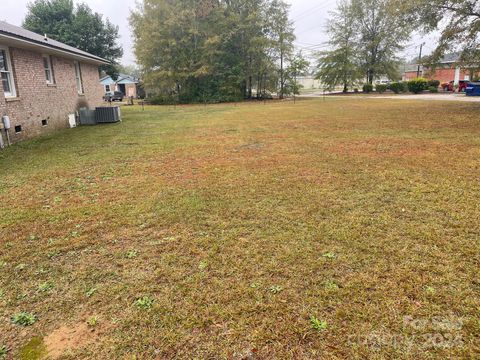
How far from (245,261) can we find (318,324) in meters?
0.97

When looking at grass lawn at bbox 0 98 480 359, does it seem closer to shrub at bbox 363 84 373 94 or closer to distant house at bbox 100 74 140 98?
shrub at bbox 363 84 373 94

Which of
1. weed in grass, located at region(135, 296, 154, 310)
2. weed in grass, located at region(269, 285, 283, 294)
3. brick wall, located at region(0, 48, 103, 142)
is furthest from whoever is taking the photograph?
brick wall, located at region(0, 48, 103, 142)

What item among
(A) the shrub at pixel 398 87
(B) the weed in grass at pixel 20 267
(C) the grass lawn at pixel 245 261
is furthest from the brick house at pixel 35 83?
(A) the shrub at pixel 398 87

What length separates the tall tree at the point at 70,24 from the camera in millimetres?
31750

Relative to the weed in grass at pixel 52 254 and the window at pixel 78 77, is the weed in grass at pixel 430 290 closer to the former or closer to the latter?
the weed in grass at pixel 52 254

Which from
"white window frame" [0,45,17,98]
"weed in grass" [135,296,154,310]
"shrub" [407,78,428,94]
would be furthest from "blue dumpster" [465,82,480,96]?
"weed in grass" [135,296,154,310]

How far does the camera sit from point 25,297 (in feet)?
8.52

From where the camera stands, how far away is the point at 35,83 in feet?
36.3

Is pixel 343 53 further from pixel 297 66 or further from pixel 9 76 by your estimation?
pixel 9 76

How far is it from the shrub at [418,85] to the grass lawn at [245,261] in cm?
2990

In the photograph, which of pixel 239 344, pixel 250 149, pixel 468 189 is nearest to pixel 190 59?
pixel 250 149

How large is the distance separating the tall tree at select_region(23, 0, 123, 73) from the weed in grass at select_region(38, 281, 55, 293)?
118ft

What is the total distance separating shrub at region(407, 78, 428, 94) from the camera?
31.6m

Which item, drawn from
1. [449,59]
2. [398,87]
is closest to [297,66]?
[398,87]
